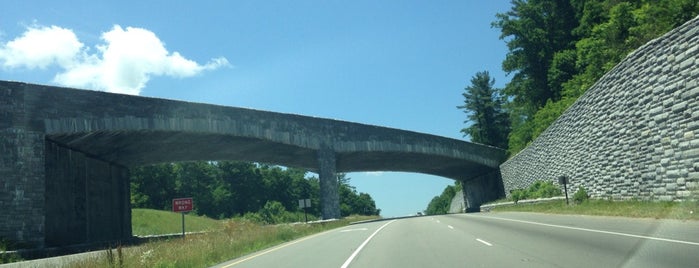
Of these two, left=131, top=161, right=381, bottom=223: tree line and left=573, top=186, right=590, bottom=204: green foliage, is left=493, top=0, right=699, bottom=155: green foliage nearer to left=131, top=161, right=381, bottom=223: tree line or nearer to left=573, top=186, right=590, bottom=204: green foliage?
left=573, top=186, right=590, bottom=204: green foliage

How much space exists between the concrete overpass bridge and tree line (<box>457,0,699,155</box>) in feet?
34.8

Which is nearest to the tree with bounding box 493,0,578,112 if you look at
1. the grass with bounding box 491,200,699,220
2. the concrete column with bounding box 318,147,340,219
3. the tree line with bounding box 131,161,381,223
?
the concrete column with bounding box 318,147,340,219

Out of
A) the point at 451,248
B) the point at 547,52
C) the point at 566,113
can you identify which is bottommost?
the point at 451,248

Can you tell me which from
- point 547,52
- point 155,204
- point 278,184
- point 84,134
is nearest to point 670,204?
point 84,134

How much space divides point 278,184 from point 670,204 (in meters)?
116

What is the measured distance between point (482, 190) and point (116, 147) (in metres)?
51.1

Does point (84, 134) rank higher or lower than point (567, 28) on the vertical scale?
lower

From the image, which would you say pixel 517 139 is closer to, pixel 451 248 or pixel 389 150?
pixel 389 150

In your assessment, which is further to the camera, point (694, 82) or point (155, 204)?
point (155, 204)

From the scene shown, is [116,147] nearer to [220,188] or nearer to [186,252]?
[186,252]

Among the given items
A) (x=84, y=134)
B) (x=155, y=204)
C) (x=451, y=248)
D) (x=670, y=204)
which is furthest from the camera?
(x=155, y=204)

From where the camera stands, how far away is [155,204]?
338 ft

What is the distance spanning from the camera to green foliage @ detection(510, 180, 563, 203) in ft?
136

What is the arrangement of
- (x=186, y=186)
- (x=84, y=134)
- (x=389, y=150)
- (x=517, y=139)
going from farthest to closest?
(x=186, y=186) → (x=517, y=139) → (x=389, y=150) → (x=84, y=134)
